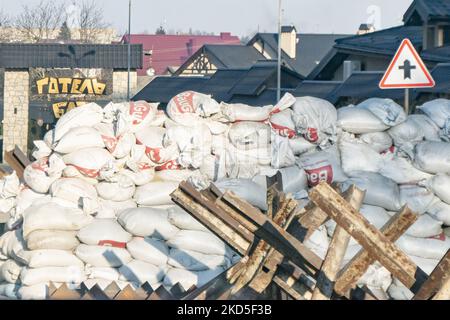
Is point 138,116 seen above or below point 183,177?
above

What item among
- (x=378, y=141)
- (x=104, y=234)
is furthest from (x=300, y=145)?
(x=104, y=234)

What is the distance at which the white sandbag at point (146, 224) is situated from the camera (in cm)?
922

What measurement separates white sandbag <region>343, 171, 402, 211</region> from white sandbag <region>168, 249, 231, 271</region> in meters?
1.25

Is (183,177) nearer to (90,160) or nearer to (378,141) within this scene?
(90,160)

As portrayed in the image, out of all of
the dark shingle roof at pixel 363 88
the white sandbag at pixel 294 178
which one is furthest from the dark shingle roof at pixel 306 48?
the white sandbag at pixel 294 178

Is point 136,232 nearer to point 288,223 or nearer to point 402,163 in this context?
point 402,163

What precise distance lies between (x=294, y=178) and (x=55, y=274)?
231cm

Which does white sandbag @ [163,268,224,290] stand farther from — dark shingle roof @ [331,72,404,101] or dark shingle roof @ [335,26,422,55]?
dark shingle roof @ [335,26,422,55]

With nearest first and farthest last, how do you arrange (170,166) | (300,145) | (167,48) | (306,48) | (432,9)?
(170,166), (300,145), (432,9), (306,48), (167,48)

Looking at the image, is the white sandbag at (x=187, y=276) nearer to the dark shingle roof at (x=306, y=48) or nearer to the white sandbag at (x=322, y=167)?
the white sandbag at (x=322, y=167)

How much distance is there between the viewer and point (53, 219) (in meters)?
9.24

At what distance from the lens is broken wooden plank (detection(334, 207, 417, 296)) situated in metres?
4.77

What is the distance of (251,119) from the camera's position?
1020 centimetres

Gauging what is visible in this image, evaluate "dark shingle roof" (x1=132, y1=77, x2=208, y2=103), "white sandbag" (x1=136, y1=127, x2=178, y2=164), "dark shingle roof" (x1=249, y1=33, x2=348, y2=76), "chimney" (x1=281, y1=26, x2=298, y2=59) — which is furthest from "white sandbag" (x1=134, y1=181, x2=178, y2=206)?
"chimney" (x1=281, y1=26, x2=298, y2=59)
